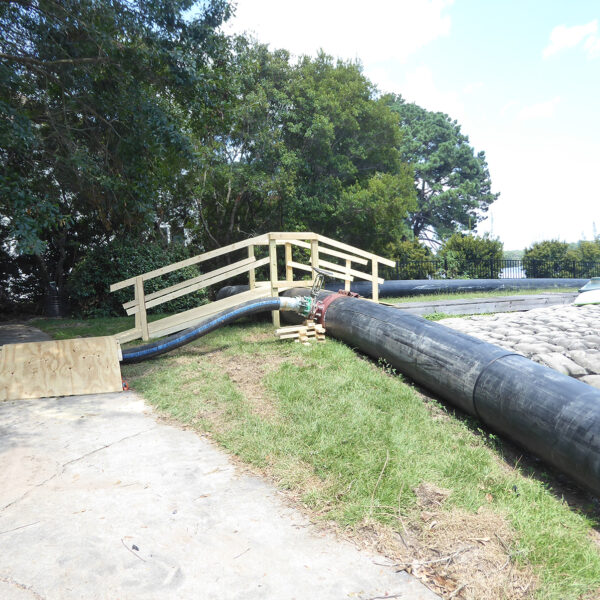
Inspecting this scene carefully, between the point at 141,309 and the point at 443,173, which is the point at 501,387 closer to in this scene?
the point at 141,309

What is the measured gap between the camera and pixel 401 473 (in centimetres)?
303

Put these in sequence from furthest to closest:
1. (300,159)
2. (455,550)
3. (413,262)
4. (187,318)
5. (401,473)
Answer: (413,262) < (300,159) < (187,318) < (401,473) < (455,550)

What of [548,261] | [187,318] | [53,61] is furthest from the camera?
[548,261]

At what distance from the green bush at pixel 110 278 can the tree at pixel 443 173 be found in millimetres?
A: 27342

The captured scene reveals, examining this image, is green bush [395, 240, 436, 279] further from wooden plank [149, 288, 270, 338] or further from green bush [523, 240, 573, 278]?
wooden plank [149, 288, 270, 338]

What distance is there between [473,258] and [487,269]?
0.90 metres

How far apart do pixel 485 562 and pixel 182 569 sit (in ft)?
5.09

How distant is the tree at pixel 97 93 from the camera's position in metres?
6.84

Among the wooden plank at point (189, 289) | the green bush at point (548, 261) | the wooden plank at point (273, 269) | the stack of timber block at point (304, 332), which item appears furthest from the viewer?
the green bush at point (548, 261)

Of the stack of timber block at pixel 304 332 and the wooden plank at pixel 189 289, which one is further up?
the wooden plank at pixel 189 289

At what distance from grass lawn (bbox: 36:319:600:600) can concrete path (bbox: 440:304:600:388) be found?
205cm

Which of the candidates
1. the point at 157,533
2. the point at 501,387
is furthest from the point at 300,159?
the point at 157,533

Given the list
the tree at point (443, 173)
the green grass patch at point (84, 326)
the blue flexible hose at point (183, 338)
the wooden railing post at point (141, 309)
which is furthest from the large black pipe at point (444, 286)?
the tree at point (443, 173)

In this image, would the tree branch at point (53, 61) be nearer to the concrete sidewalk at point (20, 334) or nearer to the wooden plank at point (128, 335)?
the wooden plank at point (128, 335)
